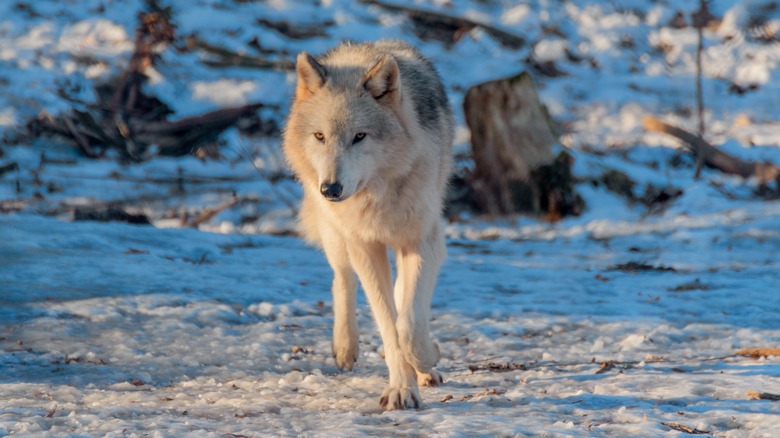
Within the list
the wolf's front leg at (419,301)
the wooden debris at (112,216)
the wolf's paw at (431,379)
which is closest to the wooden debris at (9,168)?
the wooden debris at (112,216)

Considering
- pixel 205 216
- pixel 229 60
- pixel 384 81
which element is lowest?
pixel 205 216

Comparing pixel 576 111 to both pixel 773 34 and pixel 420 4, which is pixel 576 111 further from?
pixel 773 34

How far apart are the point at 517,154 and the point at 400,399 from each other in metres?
6.49

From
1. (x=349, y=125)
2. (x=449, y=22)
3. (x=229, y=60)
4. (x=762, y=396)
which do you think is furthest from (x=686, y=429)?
(x=449, y=22)

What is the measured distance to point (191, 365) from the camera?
4809 mm

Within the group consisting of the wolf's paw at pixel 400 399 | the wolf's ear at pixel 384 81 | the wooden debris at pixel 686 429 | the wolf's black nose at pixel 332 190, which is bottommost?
the wolf's paw at pixel 400 399

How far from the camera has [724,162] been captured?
1157 cm

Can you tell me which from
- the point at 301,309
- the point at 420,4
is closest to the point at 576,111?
the point at 420,4

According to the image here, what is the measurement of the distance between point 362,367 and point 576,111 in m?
10.1

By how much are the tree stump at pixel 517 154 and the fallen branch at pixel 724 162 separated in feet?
8.36

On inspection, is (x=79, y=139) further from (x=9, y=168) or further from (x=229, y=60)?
(x=229, y=60)

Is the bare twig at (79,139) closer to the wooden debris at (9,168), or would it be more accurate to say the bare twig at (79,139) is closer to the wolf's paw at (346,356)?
the wooden debris at (9,168)

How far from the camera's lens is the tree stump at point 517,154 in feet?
33.0

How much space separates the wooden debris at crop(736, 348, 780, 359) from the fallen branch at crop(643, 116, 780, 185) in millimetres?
6558
